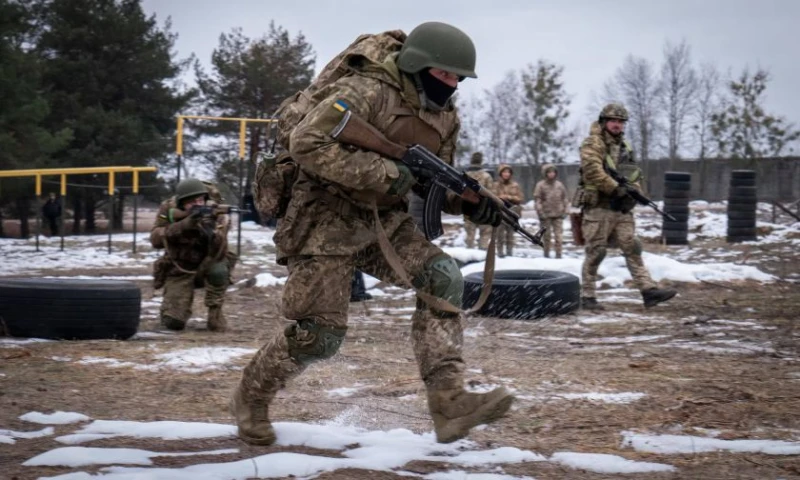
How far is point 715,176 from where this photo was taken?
42.4 meters

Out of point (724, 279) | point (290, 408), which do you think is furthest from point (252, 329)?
point (724, 279)

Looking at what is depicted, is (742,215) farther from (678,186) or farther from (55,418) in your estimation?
Answer: (55,418)

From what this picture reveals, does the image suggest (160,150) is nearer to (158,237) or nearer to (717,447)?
(158,237)

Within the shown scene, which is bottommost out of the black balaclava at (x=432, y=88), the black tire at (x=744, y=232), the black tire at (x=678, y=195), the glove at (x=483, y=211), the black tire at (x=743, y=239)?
the black tire at (x=743, y=239)

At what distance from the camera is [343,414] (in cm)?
509

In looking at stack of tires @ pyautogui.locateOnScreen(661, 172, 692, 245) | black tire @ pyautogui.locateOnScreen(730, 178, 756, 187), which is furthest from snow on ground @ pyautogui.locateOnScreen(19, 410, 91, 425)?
black tire @ pyautogui.locateOnScreen(730, 178, 756, 187)

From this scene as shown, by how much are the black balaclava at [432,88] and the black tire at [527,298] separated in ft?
17.1

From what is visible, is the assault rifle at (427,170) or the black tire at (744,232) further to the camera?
the black tire at (744,232)

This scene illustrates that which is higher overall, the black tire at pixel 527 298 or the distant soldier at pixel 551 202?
the distant soldier at pixel 551 202

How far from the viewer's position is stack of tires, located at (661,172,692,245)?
2077 centimetres

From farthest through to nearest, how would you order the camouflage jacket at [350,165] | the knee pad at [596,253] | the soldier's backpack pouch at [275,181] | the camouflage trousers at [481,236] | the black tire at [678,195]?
1. the black tire at [678,195]
2. the camouflage trousers at [481,236]
3. the knee pad at [596,253]
4. the soldier's backpack pouch at [275,181]
5. the camouflage jacket at [350,165]

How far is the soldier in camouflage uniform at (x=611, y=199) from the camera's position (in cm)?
969

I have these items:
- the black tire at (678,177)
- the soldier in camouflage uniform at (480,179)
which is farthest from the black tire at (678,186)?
the soldier in camouflage uniform at (480,179)

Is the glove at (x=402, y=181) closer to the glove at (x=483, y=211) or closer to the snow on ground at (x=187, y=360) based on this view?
the glove at (x=483, y=211)
